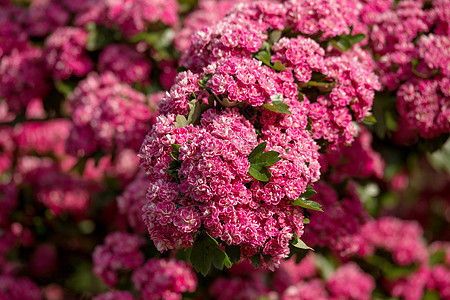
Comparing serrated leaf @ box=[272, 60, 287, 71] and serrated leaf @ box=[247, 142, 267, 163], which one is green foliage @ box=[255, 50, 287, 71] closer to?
serrated leaf @ box=[272, 60, 287, 71]

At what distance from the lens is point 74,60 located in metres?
2.65

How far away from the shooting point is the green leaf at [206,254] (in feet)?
4.65

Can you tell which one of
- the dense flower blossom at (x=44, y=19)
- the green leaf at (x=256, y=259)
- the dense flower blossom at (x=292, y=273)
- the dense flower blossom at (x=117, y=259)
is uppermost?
the green leaf at (x=256, y=259)

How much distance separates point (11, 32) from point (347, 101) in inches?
84.2

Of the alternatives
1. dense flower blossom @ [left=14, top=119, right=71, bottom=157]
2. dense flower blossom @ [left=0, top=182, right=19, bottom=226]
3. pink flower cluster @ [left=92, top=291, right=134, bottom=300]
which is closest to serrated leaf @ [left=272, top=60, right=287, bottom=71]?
pink flower cluster @ [left=92, top=291, right=134, bottom=300]

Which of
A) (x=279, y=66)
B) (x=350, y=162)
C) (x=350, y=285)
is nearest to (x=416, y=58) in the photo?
(x=350, y=162)

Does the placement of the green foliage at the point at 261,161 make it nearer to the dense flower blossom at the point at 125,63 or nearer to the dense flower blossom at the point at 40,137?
the dense flower blossom at the point at 125,63

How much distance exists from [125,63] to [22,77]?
24.4 inches

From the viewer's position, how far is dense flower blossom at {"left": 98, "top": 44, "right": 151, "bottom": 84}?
8.58 feet

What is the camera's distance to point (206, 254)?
4.77 feet

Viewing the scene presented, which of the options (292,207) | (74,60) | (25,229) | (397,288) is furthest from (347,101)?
(25,229)

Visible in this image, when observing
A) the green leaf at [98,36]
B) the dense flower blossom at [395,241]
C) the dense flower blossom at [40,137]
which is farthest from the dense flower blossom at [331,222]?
the dense flower blossom at [40,137]

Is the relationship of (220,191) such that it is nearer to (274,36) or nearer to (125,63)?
(274,36)

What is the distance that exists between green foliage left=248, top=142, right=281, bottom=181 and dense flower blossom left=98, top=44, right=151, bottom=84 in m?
1.40
